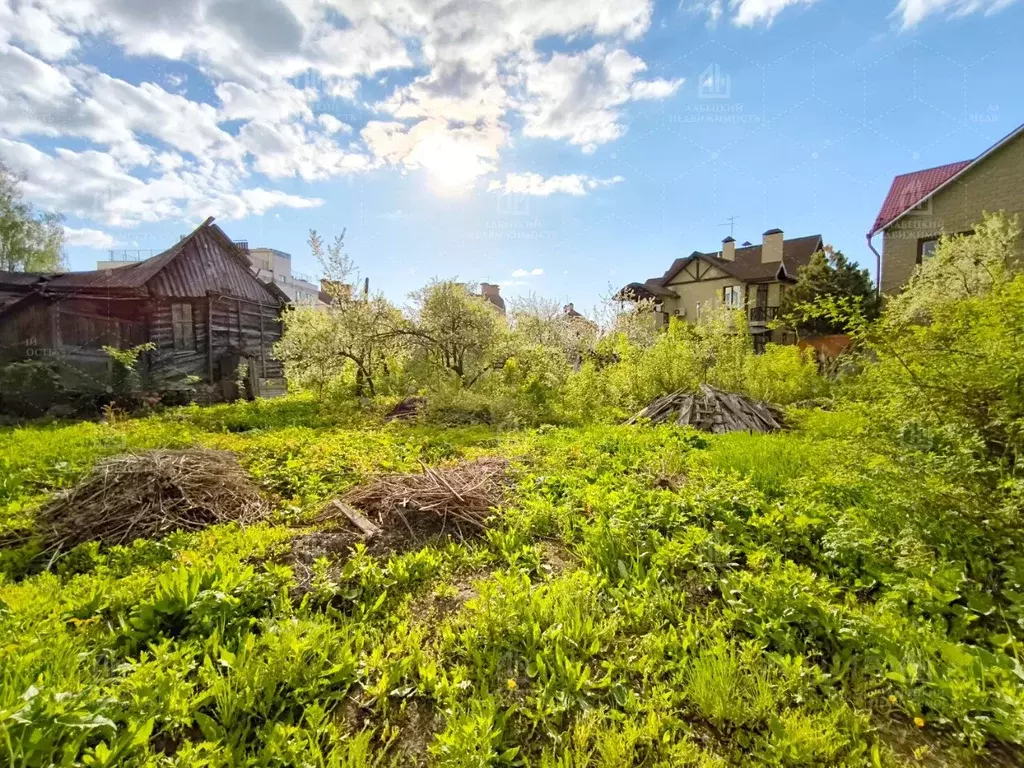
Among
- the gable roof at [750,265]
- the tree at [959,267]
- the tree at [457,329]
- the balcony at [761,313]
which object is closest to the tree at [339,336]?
the tree at [457,329]

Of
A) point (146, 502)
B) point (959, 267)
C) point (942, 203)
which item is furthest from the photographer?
point (942, 203)

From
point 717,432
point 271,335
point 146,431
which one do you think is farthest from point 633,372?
point 271,335

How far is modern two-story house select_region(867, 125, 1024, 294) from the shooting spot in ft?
38.7

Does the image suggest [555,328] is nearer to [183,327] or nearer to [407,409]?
[407,409]

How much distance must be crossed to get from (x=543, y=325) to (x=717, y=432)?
32.3 ft

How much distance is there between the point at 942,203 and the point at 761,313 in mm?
11885

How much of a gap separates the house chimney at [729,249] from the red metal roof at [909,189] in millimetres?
11535

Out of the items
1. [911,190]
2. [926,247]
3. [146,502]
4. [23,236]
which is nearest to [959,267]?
[926,247]

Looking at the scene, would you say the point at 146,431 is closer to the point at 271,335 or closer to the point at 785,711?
the point at 785,711

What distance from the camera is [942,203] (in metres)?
12.9

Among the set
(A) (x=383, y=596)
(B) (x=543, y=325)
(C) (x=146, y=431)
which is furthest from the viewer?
(B) (x=543, y=325)

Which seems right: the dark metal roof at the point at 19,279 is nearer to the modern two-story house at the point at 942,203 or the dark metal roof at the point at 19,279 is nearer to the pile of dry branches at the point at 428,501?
the pile of dry branches at the point at 428,501

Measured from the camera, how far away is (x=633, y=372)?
34.2 feet

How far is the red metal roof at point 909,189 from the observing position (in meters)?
13.8
